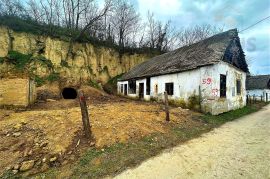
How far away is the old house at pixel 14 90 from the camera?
35.0 ft

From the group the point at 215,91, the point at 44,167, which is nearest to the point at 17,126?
the point at 44,167

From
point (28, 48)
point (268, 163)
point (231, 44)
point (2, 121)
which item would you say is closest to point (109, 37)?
point (28, 48)

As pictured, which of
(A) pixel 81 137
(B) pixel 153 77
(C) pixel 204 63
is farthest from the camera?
(B) pixel 153 77

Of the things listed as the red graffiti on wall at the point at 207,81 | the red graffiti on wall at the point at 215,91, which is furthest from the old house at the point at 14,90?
the red graffiti on wall at the point at 215,91

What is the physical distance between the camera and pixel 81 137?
262 inches

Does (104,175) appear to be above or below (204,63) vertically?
below

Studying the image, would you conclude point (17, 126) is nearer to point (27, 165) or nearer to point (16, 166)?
point (16, 166)

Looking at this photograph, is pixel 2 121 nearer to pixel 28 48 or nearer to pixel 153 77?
pixel 153 77

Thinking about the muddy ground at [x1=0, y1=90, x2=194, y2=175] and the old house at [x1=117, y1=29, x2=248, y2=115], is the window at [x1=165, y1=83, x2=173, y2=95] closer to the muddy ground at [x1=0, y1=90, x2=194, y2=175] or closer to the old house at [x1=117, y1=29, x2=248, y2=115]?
the old house at [x1=117, y1=29, x2=248, y2=115]

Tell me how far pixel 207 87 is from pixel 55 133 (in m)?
9.24

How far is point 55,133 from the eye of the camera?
22.8 feet

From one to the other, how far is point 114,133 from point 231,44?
483 inches

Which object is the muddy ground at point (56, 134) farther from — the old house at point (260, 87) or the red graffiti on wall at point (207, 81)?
the old house at point (260, 87)

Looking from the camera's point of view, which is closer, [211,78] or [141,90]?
[211,78]
